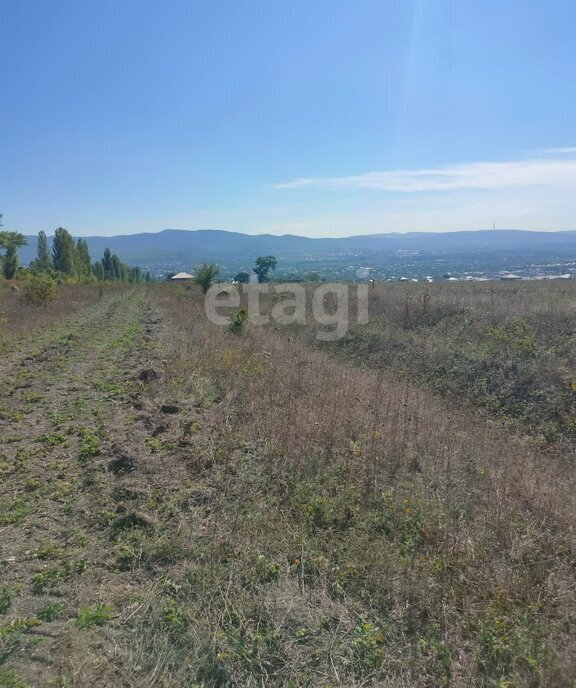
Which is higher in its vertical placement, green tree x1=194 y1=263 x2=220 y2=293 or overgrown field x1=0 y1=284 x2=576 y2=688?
green tree x1=194 y1=263 x2=220 y2=293

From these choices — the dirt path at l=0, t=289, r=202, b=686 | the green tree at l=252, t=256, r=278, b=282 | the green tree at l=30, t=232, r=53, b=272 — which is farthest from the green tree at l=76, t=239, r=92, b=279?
the dirt path at l=0, t=289, r=202, b=686

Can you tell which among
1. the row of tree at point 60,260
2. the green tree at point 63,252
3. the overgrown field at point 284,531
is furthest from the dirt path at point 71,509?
the green tree at point 63,252

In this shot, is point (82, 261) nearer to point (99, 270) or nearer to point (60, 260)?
point (60, 260)

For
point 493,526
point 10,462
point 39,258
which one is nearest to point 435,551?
point 493,526

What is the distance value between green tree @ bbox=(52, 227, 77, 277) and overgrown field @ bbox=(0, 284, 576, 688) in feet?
164

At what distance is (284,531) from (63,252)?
57.6 m

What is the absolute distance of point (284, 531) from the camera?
3.75m

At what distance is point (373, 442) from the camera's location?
207 inches

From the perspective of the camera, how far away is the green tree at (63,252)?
53.0 meters

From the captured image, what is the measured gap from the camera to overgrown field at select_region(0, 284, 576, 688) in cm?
257

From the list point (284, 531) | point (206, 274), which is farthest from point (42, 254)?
point (284, 531)

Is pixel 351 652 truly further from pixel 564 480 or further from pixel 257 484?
pixel 564 480

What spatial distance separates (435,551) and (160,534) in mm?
2103

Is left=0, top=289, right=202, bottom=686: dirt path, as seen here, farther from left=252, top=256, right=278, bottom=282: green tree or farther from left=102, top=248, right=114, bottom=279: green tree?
left=102, top=248, right=114, bottom=279: green tree
